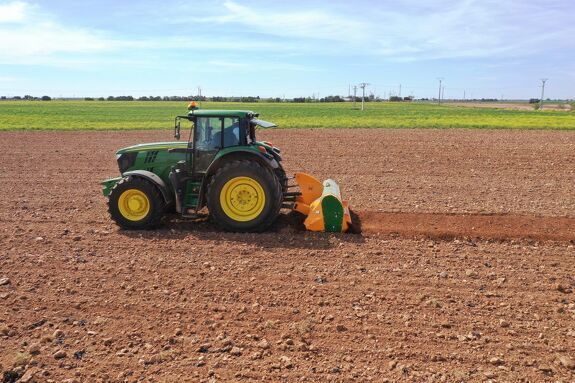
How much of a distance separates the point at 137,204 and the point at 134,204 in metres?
0.05

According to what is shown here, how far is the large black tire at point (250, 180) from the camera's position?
7652 mm

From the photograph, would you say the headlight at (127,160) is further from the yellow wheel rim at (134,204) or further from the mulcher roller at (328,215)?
the mulcher roller at (328,215)

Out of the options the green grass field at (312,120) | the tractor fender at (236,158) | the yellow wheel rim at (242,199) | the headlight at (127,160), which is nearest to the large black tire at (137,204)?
the headlight at (127,160)

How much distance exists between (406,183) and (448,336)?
7918mm

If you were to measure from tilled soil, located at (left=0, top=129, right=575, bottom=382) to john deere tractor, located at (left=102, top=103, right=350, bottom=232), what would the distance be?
294 mm

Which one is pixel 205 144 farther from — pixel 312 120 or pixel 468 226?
pixel 312 120

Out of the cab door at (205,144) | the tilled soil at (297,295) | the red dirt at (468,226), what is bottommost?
the tilled soil at (297,295)

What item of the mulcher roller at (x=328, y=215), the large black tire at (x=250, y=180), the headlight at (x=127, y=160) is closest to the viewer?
the large black tire at (x=250, y=180)

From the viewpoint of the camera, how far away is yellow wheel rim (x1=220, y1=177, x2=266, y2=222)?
305 inches

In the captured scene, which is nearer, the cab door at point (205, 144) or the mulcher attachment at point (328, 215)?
the mulcher attachment at point (328, 215)

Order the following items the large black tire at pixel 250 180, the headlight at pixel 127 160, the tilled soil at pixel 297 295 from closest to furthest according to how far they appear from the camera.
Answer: the tilled soil at pixel 297 295, the large black tire at pixel 250 180, the headlight at pixel 127 160

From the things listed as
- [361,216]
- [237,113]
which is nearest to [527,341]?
[361,216]

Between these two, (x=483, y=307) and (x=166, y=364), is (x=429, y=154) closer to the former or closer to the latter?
(x=483, y=307)

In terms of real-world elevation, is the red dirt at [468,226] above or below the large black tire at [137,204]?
below
